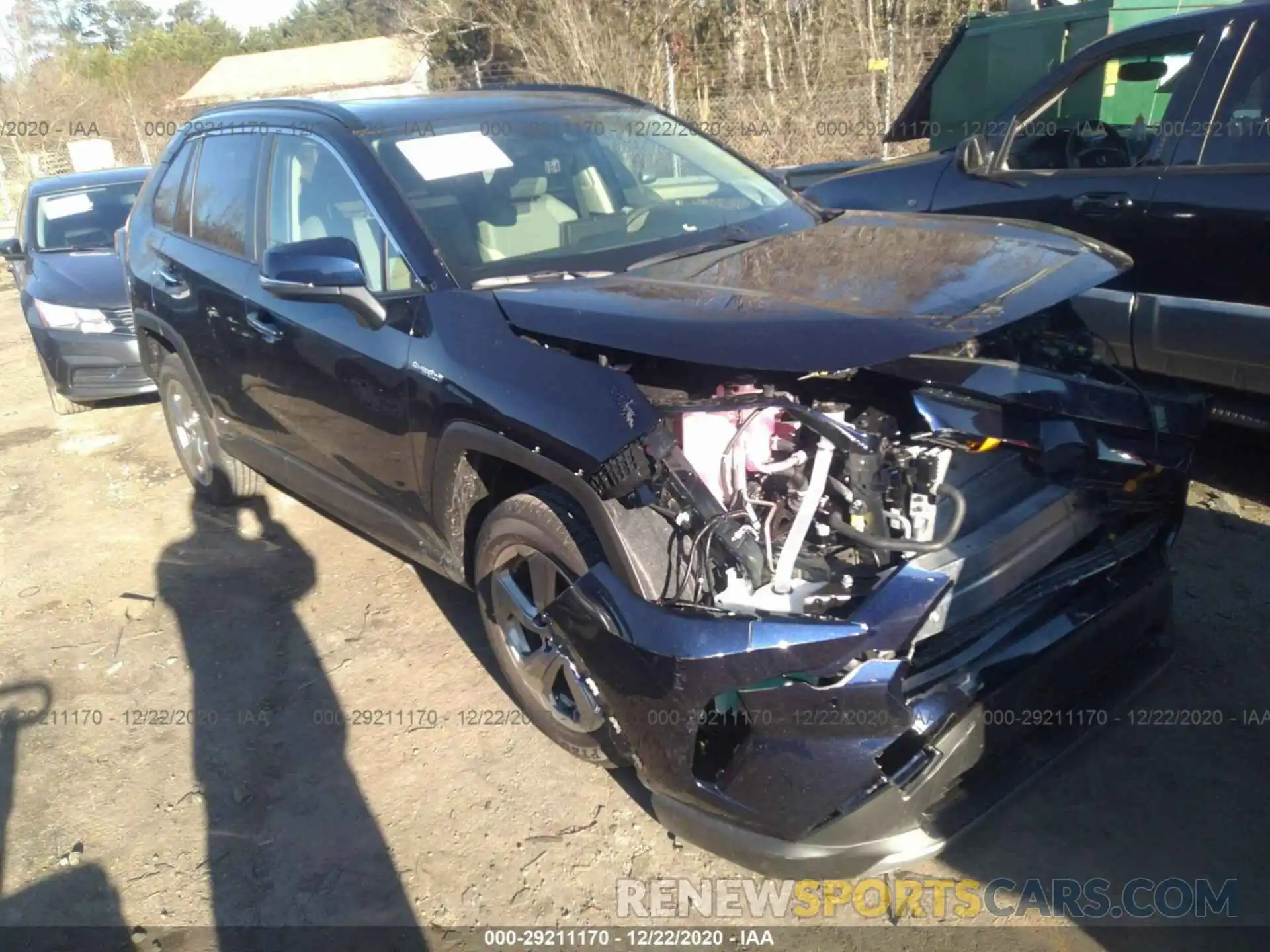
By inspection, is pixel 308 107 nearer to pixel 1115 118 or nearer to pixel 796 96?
pixel 1115 118

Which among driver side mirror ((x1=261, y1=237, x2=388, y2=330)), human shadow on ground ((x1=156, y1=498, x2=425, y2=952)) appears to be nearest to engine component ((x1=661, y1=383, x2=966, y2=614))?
driver side mirror ((x1=261, y1=237, x2=388, y2=330))

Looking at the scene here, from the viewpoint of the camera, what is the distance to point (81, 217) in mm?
8344

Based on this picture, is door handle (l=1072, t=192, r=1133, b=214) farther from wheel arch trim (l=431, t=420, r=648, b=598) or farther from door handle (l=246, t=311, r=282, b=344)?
door handle (l=246, t=311, r=282, b=344)

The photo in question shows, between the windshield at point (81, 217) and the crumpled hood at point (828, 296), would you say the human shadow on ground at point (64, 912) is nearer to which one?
the crumpled hood at point (828, 296)

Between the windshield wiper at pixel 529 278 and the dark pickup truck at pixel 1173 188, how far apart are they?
1.99 meters

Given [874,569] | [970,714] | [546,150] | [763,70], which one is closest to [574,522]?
[874,569]

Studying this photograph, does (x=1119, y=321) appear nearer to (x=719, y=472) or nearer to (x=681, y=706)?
(x=719, y=472)

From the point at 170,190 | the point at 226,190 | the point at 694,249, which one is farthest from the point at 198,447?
the point at 694,249

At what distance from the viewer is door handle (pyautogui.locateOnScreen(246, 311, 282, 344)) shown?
12.5ft

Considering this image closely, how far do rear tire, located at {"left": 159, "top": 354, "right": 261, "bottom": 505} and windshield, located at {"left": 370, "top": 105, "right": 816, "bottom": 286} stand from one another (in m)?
2.30

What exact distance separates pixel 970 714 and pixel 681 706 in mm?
670

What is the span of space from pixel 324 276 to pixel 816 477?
5.23ft

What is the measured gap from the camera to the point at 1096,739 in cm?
302

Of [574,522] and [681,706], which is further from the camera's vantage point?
[574,522]
